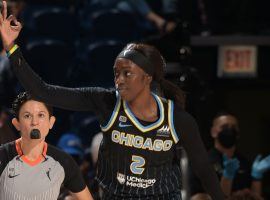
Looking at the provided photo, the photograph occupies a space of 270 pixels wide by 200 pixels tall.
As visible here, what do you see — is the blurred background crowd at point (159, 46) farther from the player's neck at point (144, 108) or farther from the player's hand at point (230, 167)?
the player's neck at point (144, 108)

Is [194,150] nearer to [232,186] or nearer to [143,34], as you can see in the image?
[232,186]

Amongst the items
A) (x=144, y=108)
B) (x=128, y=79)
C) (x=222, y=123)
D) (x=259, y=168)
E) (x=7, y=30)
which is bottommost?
(x=259, y=168)

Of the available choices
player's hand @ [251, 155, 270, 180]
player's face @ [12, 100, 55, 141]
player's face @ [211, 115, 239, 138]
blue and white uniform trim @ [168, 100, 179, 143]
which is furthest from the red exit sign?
player's face @ [12, 100, 55, 141]

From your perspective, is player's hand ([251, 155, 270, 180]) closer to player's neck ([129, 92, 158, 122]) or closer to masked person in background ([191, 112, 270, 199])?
masked person in background ([191, 112, 270, 199])

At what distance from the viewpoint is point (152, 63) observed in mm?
4816

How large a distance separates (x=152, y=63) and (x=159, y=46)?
2606 millimetres

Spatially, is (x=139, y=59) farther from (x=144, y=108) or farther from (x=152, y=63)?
(x=144, y=108)

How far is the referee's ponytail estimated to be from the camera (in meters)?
4.73

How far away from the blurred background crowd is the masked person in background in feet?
1.90

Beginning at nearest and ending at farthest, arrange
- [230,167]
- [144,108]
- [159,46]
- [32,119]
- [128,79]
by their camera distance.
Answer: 1. [32,119]
2. [128,79]
3. [144,108]
4. [230,167]
5. [159,46]

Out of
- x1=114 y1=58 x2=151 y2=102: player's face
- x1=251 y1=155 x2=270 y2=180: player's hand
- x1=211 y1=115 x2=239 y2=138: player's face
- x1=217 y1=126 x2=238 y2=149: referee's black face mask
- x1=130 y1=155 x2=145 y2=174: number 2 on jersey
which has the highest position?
x1=114 y1=58 x2=151 y2=102: player's face

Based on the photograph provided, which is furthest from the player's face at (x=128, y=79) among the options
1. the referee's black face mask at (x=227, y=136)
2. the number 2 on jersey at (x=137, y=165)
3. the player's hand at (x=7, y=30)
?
the referee's black face mask at (x=227, y=136)

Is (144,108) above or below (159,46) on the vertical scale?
below

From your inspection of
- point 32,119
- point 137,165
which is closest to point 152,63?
point 137,165
